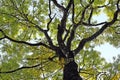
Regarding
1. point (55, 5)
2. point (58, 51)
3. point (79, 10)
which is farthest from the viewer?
point (79, 10)

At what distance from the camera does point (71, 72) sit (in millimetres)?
7465

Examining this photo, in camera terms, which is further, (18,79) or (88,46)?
(88,46)

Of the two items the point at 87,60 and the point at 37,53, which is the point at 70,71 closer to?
the point at 37,53

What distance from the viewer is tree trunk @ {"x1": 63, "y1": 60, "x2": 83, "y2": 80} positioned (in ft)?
24.0

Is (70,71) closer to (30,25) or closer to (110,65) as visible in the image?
(30,25)

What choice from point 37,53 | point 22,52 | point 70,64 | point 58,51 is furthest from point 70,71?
point 22,52

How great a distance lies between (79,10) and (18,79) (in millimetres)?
3049

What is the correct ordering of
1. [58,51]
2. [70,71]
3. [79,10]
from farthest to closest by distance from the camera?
[79,10]
[58,51]
[70,71]

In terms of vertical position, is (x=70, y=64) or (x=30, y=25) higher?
(x=30, y=25)

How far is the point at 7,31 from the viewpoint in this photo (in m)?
9.68

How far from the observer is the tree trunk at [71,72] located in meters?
7.33

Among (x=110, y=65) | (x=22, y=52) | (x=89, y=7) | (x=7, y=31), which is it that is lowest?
(x=110, y=65)

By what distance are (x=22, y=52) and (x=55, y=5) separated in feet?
6.89

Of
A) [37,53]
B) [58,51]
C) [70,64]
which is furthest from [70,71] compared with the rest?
[37,53]
